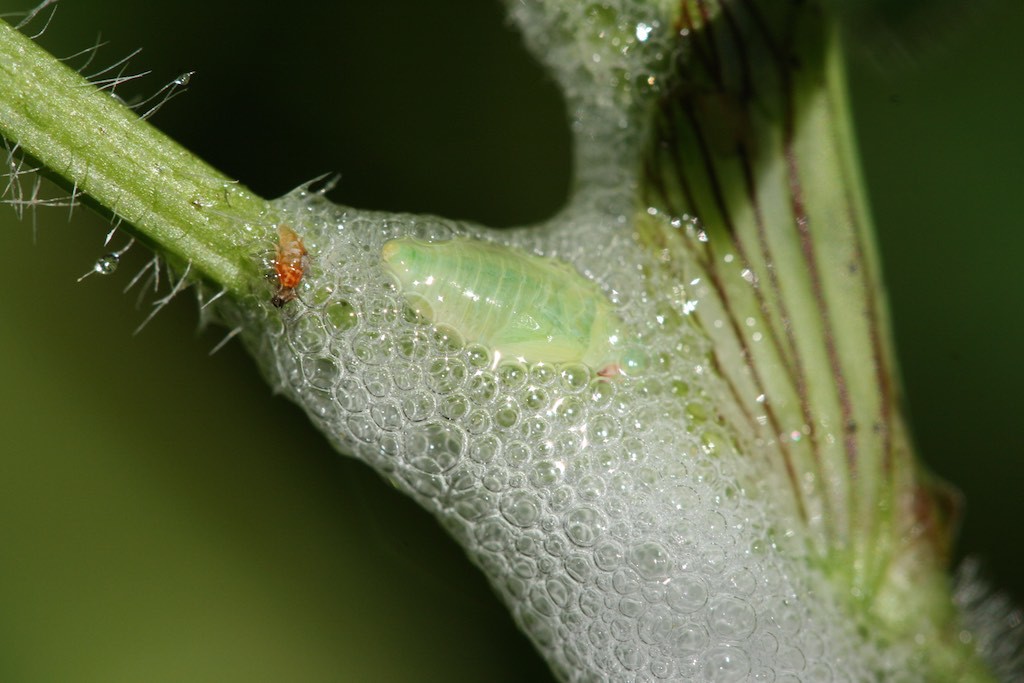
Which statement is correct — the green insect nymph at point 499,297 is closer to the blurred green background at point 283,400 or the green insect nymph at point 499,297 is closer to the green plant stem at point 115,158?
the green plant stem at point 115,158

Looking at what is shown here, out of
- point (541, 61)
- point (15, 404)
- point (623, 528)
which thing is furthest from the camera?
point (15, 404)

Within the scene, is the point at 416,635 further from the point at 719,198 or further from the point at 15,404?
the point at 719,198

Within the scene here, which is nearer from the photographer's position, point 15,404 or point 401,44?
point 15,404

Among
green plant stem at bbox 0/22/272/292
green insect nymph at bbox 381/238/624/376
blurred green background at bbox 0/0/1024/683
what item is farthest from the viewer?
blurred green background at bbox 0/0/1024/683

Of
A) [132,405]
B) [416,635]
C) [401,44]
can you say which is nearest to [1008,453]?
[416,635]

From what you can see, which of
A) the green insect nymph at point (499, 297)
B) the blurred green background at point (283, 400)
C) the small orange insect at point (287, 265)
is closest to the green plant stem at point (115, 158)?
the small orange insect at point (287, 265)

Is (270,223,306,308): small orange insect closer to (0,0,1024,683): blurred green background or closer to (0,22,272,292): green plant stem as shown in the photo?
(0,22,272,292): green plant stem

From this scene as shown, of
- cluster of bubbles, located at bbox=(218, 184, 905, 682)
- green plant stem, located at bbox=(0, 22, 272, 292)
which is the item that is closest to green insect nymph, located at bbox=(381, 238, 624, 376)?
cluster of bubbles, located at bbox=(218, 184, 905, 682)
